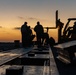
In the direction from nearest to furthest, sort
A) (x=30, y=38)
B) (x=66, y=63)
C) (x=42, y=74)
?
1. (x=42, y=74)
2. (x=66, y=63)
3. (x=30, y=38)

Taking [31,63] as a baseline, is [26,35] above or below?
above

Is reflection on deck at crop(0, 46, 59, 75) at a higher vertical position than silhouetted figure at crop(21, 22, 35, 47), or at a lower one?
lower

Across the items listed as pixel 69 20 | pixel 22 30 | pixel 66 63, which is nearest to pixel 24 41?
pixel 22 30

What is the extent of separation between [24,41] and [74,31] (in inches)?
258

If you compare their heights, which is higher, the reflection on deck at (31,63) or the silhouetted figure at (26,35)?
the silhouetted figure at (26,35)

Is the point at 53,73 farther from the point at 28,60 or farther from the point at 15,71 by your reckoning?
the point at 28,60

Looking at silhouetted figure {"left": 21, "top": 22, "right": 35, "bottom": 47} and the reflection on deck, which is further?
silhouetted figure {"left": 21, "top": 22, "right": 35, "bottom": 47}

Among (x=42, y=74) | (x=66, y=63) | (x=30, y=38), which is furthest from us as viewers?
(x=30, y=38)

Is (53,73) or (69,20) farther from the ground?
(69,20)

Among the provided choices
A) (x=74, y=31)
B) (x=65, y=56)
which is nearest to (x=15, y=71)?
(x=65, y=56)

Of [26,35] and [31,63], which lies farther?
[26,35]

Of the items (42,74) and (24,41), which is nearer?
(42,74)

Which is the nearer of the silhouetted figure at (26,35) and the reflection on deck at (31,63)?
the reflection on deck at (31,63)

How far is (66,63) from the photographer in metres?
6.21
